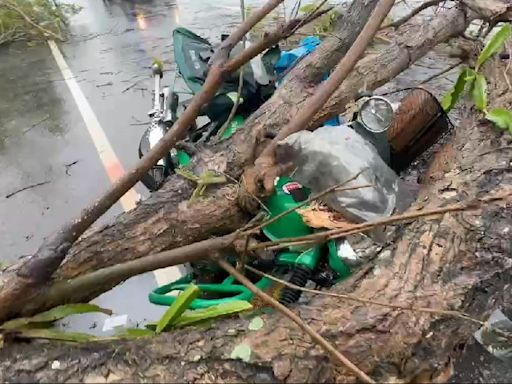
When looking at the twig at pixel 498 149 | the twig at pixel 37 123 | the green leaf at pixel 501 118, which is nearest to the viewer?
the twig at pixel 498 149

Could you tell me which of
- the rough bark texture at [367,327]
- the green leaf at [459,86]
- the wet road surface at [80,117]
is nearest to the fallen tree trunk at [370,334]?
the rough bark texture at [367,327]

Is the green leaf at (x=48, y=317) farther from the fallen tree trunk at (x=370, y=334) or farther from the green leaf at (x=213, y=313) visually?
the green leaf at (x=213, y=313)

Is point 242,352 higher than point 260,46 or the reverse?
the reverse

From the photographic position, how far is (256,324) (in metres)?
1.92

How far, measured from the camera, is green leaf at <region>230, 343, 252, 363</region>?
1.79 meters

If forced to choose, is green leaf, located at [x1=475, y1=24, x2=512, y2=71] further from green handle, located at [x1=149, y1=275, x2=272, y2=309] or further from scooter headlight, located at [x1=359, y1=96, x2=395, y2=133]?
green handle, located at [x1=149, y1=275, x2=272, y2=309]

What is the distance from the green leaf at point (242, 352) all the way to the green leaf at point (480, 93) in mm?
1847

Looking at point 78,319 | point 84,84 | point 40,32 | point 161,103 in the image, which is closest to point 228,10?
point 40,32

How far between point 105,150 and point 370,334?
4.32 meters

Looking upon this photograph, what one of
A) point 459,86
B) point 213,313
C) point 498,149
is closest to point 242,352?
point 213,313

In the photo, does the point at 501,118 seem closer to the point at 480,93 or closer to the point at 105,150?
the point at 480,93

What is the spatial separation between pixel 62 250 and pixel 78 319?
1.54 metres

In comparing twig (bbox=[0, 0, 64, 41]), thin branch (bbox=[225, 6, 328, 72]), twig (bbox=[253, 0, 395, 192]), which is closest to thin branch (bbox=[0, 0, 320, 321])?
thin branch (bbox=[225, 6, 328, 72])

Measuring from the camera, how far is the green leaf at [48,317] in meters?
1.95
